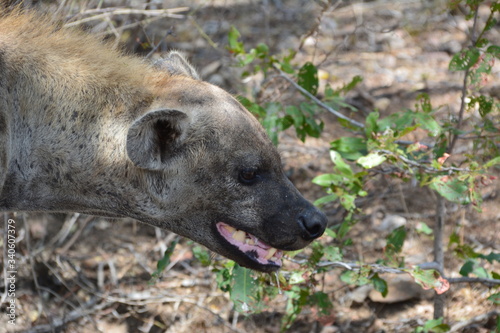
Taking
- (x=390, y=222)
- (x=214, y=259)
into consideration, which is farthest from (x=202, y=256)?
(x=390, y=222)

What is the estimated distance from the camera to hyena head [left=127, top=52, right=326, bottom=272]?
244cm

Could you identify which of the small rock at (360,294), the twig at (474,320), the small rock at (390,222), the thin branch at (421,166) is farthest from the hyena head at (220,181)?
the small rock at (390,222)

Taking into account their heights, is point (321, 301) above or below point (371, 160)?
below

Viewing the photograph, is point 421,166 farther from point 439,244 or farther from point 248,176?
point 248,176

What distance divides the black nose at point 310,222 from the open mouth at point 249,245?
16cm

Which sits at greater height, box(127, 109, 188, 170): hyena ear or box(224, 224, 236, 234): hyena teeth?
box(127, 109, 188, 170): hyena ear

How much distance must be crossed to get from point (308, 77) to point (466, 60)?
2.87ft

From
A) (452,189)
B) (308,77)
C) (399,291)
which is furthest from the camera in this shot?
(399,291)

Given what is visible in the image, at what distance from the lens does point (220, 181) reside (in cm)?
246

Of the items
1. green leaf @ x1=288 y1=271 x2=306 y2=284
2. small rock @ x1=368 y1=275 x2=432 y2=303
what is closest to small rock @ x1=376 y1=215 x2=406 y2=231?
small rock @ x1=368 y1=275 x2=432 y2=303

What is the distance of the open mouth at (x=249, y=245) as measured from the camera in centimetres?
254

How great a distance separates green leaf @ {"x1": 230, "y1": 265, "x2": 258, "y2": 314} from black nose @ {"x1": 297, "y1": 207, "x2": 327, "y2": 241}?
19.5 inches

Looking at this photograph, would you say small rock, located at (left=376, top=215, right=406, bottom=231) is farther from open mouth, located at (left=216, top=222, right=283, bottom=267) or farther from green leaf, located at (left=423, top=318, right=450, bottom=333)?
open mouth, located at (left=216, top=222, right=283, bottom=267)

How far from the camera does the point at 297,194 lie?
2.53m
